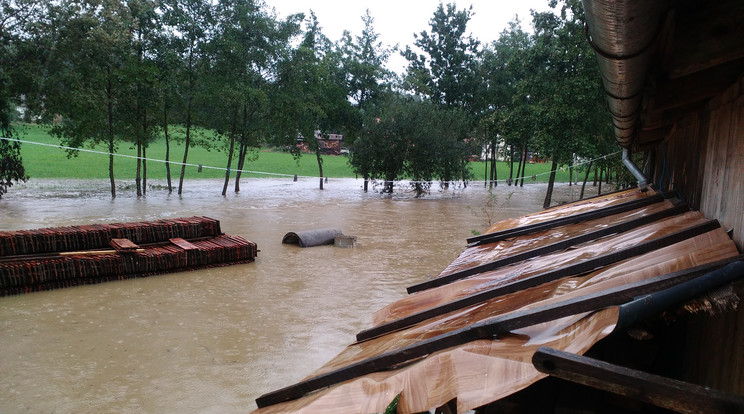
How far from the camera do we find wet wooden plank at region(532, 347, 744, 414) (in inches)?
63.3

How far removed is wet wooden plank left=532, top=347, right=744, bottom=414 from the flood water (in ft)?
14.3

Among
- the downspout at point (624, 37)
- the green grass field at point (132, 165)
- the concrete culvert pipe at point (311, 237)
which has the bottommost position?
the concrete culvert pipe at point (311, 237)

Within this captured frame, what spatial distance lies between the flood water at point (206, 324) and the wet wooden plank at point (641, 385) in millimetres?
4353

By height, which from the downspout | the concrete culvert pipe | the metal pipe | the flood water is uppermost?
the downspout

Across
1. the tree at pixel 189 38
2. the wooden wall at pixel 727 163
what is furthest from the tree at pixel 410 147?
the wooden wall at pixel 727 163

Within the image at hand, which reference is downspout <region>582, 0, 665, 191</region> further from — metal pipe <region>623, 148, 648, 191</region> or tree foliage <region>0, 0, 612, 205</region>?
tree foliage <region>0, 0, 612, 205</region>

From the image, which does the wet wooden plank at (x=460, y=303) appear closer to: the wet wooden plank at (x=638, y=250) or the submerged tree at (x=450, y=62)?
the wet wooden plank at (x=638, y=250)

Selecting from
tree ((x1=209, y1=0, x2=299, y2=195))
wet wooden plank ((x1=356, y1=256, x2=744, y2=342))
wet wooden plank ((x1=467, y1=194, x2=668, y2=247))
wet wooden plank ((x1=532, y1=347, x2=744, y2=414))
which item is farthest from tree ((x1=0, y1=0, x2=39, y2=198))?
wet wooden plank ((x1=532, y1=347, x2=744, y2=414))

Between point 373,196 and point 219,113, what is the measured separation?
911 cm

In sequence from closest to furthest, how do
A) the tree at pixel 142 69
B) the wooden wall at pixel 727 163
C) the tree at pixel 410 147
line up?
the wooden wall at pixel 727 163
the tree at pixel 142 69
the tree at pixel 410 147

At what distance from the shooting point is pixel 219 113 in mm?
28266

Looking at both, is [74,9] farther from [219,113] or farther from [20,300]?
[20,300]

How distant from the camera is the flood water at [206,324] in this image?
226 inches

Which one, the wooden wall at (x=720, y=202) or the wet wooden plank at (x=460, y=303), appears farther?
the wet wooden plank at (x=460, y=303)
